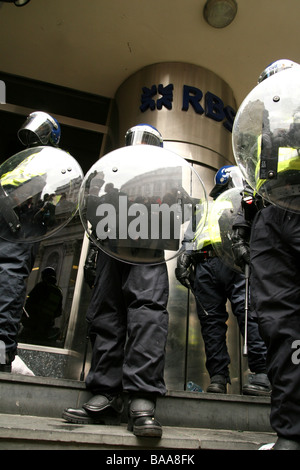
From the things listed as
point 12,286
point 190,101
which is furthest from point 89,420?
point 190,101

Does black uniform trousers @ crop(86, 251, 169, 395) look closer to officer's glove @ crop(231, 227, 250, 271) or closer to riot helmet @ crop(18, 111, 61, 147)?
officer's glove @ crop(231, 227, 250, 271)

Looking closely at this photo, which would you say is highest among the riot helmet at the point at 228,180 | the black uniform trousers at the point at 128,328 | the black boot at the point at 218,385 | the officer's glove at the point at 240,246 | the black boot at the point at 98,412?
the riot helmet at the point at 228,180

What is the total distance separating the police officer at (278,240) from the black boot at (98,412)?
0.76 metres

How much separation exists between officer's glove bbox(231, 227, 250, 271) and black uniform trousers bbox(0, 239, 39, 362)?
1219mm

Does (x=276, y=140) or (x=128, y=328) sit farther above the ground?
(x=276, y=140)

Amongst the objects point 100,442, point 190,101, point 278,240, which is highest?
point 190,101

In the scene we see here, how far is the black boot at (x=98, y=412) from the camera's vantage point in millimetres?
1675

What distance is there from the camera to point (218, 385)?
2.49m

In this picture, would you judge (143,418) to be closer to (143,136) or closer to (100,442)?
(100,442)

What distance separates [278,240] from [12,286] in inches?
58.9

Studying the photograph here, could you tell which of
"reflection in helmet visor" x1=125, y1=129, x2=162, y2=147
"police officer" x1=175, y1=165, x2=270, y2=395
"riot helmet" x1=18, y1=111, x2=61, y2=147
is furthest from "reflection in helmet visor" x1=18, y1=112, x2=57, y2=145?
"police officer" x1=175, y1=165, x2=270, y2=395

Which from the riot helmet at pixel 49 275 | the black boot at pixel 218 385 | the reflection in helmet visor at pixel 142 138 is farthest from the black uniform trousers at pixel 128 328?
the riot helmet at pixel 49 275

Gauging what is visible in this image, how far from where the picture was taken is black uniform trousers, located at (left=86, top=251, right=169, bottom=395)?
1.64m

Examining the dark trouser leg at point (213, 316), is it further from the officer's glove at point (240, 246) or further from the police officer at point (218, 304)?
the officer's glove at point (240, 246)
